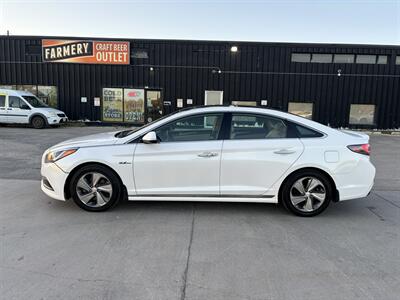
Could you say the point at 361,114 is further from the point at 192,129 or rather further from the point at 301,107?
the point at 192,129

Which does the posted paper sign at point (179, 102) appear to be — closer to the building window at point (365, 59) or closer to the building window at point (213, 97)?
the building window at point (213, 97)

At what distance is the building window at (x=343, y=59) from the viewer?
1686 cm

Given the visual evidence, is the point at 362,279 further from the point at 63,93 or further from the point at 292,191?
the point at 63,93

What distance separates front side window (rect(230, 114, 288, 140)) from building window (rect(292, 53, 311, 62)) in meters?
14.4

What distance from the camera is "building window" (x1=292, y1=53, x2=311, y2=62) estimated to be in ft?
55.6

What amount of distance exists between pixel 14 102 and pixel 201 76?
10095 millimetres

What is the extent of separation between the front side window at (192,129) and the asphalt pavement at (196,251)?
3.59 feet

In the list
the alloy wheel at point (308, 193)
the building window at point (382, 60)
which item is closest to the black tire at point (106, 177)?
the alloy wheel at point (308, 193)

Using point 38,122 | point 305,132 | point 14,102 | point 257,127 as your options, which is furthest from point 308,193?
point 14,102

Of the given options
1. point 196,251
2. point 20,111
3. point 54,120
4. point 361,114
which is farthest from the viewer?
point 361,114

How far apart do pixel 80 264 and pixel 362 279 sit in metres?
2.71

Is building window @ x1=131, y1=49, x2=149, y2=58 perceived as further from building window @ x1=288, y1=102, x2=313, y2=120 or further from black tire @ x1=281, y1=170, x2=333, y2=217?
black tire @ x1=281, y1=170, x2=333, y2=217

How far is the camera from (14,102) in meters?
14.9

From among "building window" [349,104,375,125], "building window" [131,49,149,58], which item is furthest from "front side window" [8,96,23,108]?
"building window" [349,104,375,125]
